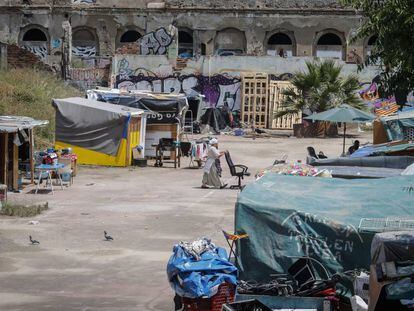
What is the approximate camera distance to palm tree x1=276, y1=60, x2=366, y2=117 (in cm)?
3791

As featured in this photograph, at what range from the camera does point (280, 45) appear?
49.6 m

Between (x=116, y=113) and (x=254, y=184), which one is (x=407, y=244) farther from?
(x=116, y=113)

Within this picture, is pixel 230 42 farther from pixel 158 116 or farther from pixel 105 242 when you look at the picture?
pixel 105 242

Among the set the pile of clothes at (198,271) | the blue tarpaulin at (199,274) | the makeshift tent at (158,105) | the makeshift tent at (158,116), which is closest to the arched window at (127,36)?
the makeshift tent at (158,105)

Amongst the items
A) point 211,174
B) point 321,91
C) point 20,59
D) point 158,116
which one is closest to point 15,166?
point 211,174

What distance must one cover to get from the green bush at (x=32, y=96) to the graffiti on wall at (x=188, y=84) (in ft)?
35.0

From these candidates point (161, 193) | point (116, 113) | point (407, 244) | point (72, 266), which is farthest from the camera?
point (116, 113)

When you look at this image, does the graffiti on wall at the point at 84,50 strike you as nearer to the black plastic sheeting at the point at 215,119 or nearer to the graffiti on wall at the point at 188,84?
the graffiti on wall at the point at 188,84

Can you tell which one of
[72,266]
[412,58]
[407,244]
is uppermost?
[412,58]

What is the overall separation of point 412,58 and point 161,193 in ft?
41.2

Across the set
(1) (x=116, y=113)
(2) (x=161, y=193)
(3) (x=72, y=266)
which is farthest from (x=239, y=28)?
(3) (x=72, y=266)

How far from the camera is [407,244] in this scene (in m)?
8.30

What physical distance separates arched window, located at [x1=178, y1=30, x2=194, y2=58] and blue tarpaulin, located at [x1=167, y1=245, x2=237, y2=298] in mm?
40891

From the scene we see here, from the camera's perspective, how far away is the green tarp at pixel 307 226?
9.63 metres
